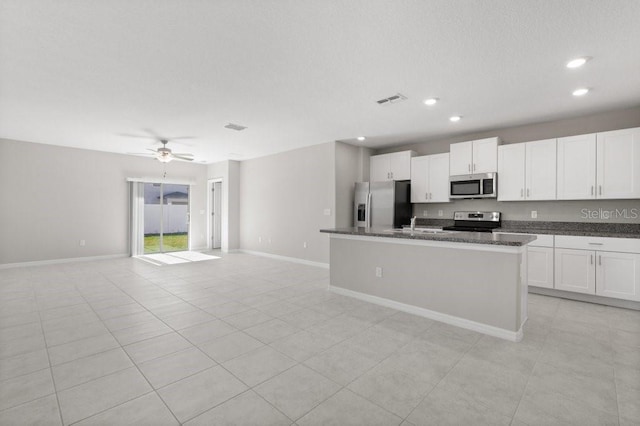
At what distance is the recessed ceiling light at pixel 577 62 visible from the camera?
2660 millimetres

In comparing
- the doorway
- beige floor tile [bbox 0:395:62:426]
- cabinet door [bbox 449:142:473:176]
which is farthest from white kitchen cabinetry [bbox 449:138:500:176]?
the doorway

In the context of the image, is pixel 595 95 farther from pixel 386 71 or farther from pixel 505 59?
pixel 386 71

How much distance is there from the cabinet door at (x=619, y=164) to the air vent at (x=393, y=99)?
2819 mm

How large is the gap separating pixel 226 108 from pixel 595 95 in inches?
184

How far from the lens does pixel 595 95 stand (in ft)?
11.5

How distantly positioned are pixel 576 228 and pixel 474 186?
152cm

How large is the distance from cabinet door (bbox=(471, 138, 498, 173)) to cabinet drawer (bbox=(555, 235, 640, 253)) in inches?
57.0

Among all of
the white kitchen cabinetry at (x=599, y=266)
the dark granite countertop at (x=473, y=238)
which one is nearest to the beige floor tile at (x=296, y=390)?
the dark granite countertop at (x=473, y=238)

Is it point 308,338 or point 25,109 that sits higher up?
point 25,109

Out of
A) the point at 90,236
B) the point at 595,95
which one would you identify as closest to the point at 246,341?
the point at 595,95

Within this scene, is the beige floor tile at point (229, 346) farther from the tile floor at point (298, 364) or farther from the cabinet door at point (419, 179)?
the cabinet door at point (419, 179)

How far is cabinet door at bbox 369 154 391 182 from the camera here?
615cm

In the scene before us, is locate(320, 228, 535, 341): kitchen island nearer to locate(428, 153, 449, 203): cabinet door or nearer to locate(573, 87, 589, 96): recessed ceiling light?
locate(573, 87, 589, 96): recessed ceiling light

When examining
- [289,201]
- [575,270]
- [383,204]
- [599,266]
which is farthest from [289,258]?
[599,266]
